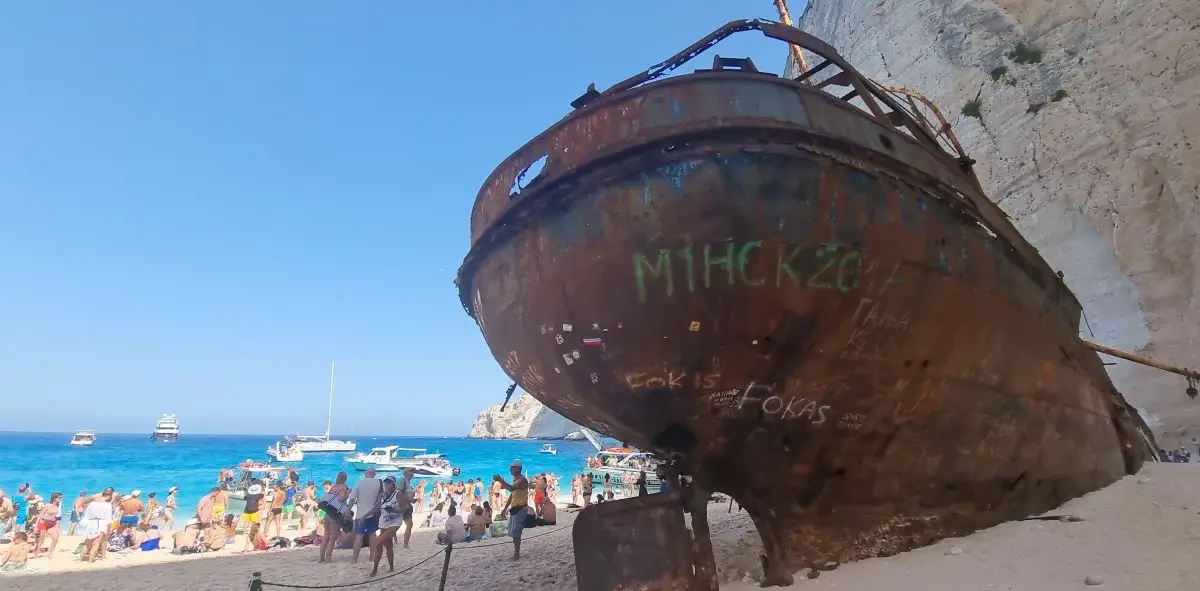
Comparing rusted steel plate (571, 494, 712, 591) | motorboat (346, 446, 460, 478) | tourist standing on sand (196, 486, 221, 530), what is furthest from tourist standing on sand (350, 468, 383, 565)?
motorboat (346, 446, 460, 478)

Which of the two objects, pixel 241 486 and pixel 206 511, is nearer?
pixel 206 511

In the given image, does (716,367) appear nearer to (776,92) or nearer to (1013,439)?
(776,92)

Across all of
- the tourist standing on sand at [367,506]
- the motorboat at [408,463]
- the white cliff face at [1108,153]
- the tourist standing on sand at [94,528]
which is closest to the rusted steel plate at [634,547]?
the tourist standing on sand at [367,506]

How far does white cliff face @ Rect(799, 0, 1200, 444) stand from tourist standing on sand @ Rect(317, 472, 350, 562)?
1960 centimetres

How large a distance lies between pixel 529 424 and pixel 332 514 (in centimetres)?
11504

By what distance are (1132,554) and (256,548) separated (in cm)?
1276

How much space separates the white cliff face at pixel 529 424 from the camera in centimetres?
11438

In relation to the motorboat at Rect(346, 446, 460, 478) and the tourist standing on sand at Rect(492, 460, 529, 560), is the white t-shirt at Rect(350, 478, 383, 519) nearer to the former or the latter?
the tourist standing on sand at Rect(492, 460, 529, 560)

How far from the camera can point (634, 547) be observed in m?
3.44

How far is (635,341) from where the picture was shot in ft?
11.3

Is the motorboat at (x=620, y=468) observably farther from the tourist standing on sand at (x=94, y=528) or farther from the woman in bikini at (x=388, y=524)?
the tourist standing on sand at (x=94, y=528)

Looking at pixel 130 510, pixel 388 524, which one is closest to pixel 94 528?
pixel 130 510

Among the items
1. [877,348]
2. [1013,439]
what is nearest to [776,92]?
[877,348]

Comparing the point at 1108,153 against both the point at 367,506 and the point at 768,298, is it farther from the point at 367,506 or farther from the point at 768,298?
the point at 367,506
